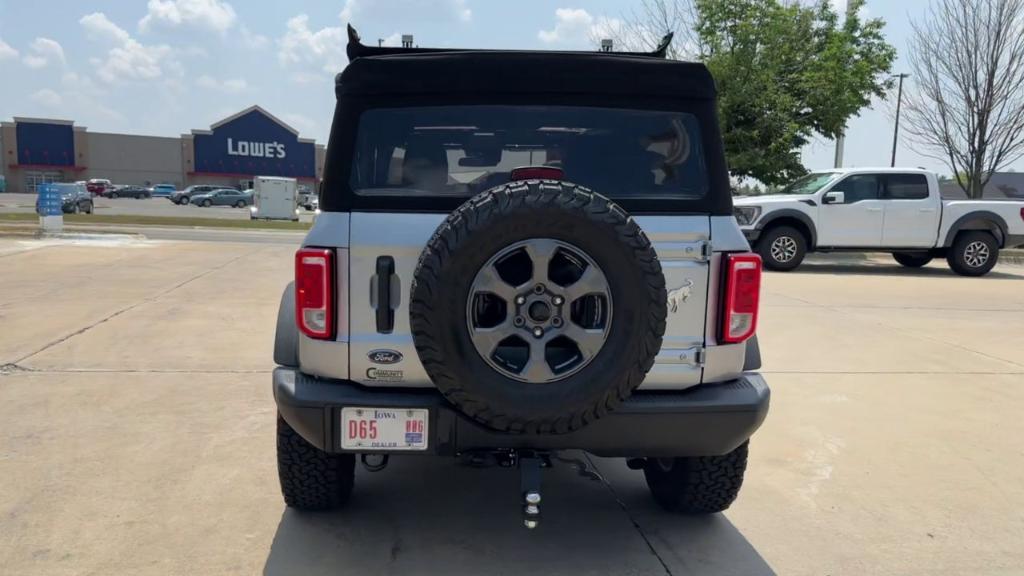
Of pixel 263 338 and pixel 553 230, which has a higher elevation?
pixel 553 230

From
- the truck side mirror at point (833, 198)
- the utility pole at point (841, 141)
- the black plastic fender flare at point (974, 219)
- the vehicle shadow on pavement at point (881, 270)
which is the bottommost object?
the vehicle shadow on pavement at point (881, 270)

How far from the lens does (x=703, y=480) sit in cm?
347

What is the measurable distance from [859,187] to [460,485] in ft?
41.0

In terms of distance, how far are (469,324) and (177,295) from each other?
325 inches

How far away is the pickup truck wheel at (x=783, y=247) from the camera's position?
46.1 feet

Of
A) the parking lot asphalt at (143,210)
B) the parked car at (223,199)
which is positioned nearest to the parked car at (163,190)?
the parking lot asphalt at (143,210)

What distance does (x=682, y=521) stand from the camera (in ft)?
11.9

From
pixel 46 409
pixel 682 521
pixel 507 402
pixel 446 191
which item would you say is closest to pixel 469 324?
pixel 507 402

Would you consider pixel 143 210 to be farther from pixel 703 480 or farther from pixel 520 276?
pixel 520 276

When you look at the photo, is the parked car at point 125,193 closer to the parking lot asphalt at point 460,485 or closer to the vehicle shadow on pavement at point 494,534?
the parking lot asphalt at point 460,485

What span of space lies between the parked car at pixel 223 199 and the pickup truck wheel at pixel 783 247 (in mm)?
49075

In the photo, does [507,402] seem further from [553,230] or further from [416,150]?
[416,150]

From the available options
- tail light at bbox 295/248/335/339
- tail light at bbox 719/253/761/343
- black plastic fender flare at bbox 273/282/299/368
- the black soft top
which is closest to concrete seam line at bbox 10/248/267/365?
black plastic fender flare at bbox 273/282/299/368

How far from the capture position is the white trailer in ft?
120
